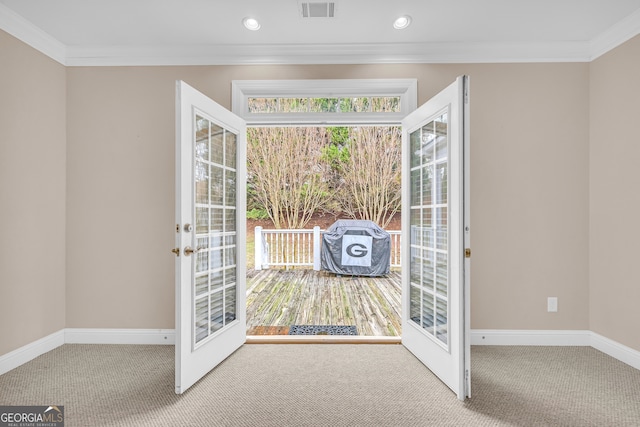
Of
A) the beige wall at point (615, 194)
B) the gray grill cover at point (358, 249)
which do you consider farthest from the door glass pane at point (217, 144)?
the gray grill cover at point (358, 249)

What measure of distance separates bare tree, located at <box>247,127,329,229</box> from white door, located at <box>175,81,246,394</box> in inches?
199

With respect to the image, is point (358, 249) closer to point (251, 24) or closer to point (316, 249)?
point (316, 249)

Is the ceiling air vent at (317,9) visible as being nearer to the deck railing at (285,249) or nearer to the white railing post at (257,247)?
the deck railing at (285,249)

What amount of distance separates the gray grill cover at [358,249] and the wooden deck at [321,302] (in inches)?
6.2

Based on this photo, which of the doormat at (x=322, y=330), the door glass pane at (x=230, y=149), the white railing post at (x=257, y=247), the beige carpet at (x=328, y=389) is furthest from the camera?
the white railing post at (x=257, y=247)

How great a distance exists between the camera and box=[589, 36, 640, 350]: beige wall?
7.96 feet

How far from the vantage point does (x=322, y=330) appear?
10.7 feet

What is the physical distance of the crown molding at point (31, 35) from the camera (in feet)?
7.72

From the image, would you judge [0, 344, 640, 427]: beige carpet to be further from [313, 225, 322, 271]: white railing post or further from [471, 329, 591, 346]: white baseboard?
[313, 225, 322, 271]: white railing post

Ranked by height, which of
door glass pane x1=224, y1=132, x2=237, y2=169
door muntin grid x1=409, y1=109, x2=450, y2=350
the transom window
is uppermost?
the transom window

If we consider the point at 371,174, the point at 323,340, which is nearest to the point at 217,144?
the point at 323,340

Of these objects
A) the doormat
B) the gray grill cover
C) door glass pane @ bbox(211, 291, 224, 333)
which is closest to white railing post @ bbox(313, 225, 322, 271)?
the gray grill cover

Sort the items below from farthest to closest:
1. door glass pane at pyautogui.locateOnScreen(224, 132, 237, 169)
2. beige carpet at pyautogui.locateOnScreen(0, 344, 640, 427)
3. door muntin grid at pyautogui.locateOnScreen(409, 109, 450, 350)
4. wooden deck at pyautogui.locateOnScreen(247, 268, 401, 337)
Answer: wooden deck at pyautogui.locateOnScreen(247, 268, 401, 337) → door glass pane at pyautogui.locateOnScreen(224, 132, 237, 169) → door muntin grid at pyautogui.locateOnScreen(409, 109, 450, 350) → beige carpet at pyautogui.locateOnScreen(0, 344, 640, 427)

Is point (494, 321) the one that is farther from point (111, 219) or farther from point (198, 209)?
point (111, 219)
